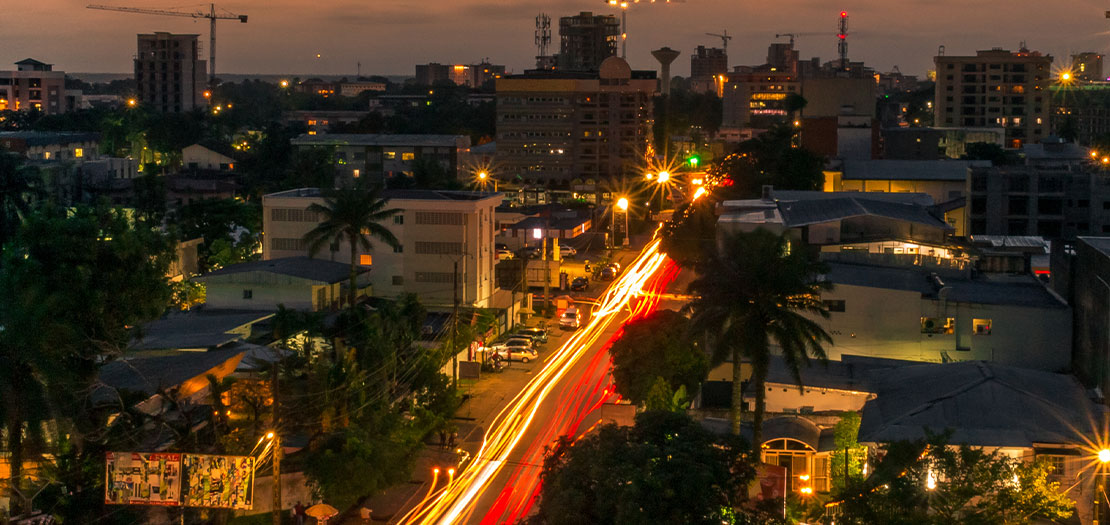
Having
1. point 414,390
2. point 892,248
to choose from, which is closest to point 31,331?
point 414,390

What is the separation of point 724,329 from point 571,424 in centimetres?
705

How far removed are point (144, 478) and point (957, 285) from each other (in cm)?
2218

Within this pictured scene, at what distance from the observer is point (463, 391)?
31.8 metres

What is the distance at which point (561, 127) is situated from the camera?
85.9 metres

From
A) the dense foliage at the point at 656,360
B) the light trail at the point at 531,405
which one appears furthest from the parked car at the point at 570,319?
the dense foliage at the point at 656,360

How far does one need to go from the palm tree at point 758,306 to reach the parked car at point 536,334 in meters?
15.1

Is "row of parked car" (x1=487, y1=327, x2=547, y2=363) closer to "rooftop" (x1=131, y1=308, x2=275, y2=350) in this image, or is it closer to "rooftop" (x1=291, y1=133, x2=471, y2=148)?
"rooftop" (x1=131, y1=308, x2=275, y2=350)

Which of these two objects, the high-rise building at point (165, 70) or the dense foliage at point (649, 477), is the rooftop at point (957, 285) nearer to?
the dense foliage at point (649, 477)

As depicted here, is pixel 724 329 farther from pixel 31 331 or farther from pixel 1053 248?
pixel 1053 248

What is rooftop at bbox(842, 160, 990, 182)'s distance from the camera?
61312 millimetres

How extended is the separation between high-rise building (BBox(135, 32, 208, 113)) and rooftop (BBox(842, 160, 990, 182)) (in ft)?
324

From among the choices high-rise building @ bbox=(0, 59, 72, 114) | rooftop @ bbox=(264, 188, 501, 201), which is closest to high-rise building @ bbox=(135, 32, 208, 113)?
high-rise building @ bbox=(0, 59, 72, 114)

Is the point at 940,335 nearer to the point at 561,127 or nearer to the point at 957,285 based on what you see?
the point at 957,285

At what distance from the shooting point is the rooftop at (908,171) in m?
61.3
